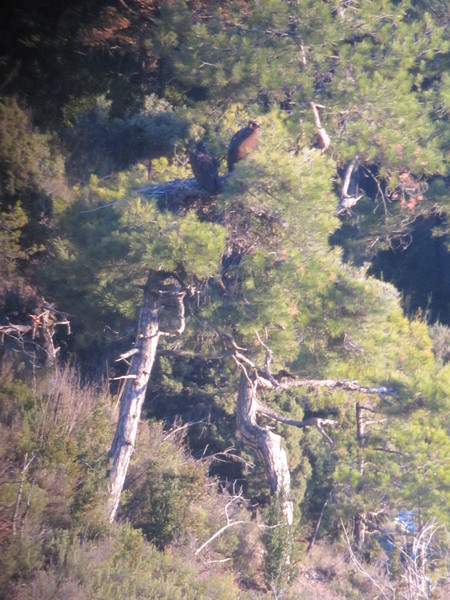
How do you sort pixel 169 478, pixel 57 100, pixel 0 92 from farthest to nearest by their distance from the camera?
1. pixel 57 100
2. pixel 0 92
3. pixel 169 478

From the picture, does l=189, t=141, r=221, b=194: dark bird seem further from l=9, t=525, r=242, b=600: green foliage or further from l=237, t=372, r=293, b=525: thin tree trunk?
l=9, t=525, r=242, b=600: green foliage

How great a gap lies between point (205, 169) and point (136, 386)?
9.24ft

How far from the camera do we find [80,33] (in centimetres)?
992

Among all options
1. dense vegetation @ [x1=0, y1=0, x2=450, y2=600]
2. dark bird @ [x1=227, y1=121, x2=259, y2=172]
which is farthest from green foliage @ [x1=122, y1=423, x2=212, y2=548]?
dark bird @ [x1=227, y1=121, x2=259, y2=172]

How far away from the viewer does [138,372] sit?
25.2 feet

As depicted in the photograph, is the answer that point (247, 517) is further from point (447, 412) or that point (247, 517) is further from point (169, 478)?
point (447, 412)

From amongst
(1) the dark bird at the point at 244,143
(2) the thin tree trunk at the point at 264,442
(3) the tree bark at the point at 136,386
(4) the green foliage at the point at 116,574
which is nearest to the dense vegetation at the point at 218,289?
(4) the green foliage at the point at 116,574

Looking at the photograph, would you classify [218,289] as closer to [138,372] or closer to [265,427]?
[138,372]

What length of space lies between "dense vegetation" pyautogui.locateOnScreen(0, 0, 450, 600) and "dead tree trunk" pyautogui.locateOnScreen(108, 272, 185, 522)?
0.69 ft

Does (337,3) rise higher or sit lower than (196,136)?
higher

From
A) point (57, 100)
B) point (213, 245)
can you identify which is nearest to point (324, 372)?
point (213, 245)

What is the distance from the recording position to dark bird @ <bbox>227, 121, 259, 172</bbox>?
6.79 m

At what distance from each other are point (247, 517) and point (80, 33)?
8039 millimetres

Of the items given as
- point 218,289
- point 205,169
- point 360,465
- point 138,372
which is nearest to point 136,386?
point 138,372
